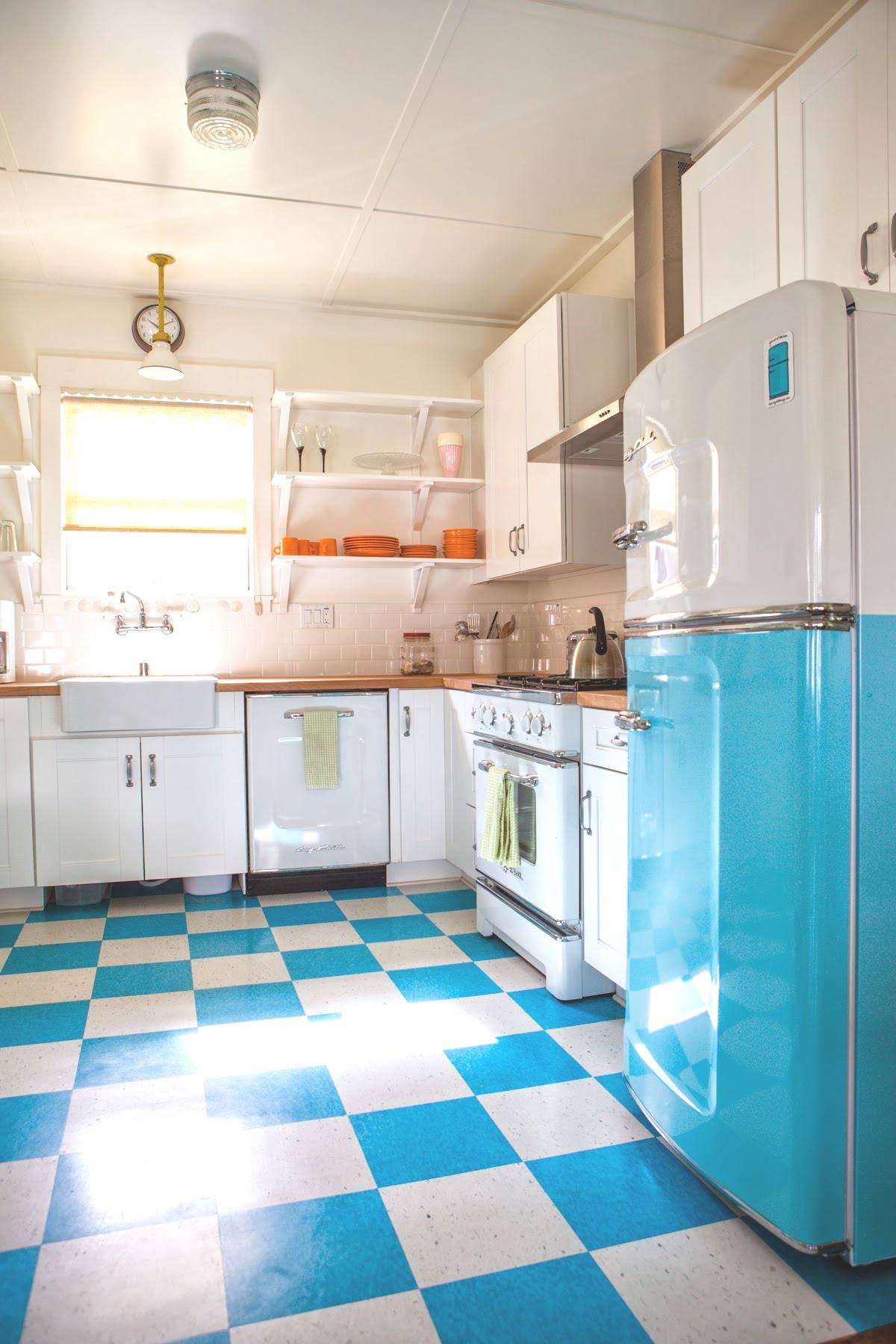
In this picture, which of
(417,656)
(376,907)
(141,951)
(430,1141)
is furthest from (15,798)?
(430,1141)

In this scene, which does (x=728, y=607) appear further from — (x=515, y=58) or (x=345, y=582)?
(x=345, y=582)

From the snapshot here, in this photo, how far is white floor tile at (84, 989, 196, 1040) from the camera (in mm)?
2482

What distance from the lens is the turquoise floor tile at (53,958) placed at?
2967mm

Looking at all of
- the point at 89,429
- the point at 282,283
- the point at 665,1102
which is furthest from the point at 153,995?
the point at 282,283

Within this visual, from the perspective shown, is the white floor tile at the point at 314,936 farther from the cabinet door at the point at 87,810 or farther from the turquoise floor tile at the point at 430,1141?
the turquoise floor tile at the point at 430,1141

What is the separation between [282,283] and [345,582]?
138cm

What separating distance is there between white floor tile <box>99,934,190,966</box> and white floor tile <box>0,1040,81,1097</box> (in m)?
0.65

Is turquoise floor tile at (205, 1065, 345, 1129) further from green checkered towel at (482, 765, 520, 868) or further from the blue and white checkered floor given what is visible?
green checkered towel at (482, 765, 520, 868)

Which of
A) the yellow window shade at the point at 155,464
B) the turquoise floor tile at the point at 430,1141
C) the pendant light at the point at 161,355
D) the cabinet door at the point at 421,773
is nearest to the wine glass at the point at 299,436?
the yellow window shade at the point at 155,464

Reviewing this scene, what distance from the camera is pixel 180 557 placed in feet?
14.3

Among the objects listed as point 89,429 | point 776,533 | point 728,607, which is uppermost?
point 89,429

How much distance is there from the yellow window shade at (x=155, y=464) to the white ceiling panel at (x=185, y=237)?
0.54 metres

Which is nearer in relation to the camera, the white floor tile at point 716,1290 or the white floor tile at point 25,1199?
the white floor tile at point 716,1290

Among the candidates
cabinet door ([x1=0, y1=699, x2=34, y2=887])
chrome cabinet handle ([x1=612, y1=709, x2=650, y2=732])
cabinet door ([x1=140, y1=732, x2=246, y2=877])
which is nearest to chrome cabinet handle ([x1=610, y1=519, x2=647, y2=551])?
chrome cabinet handle ([x1=612, y1=709, x2=650, y2=732])
